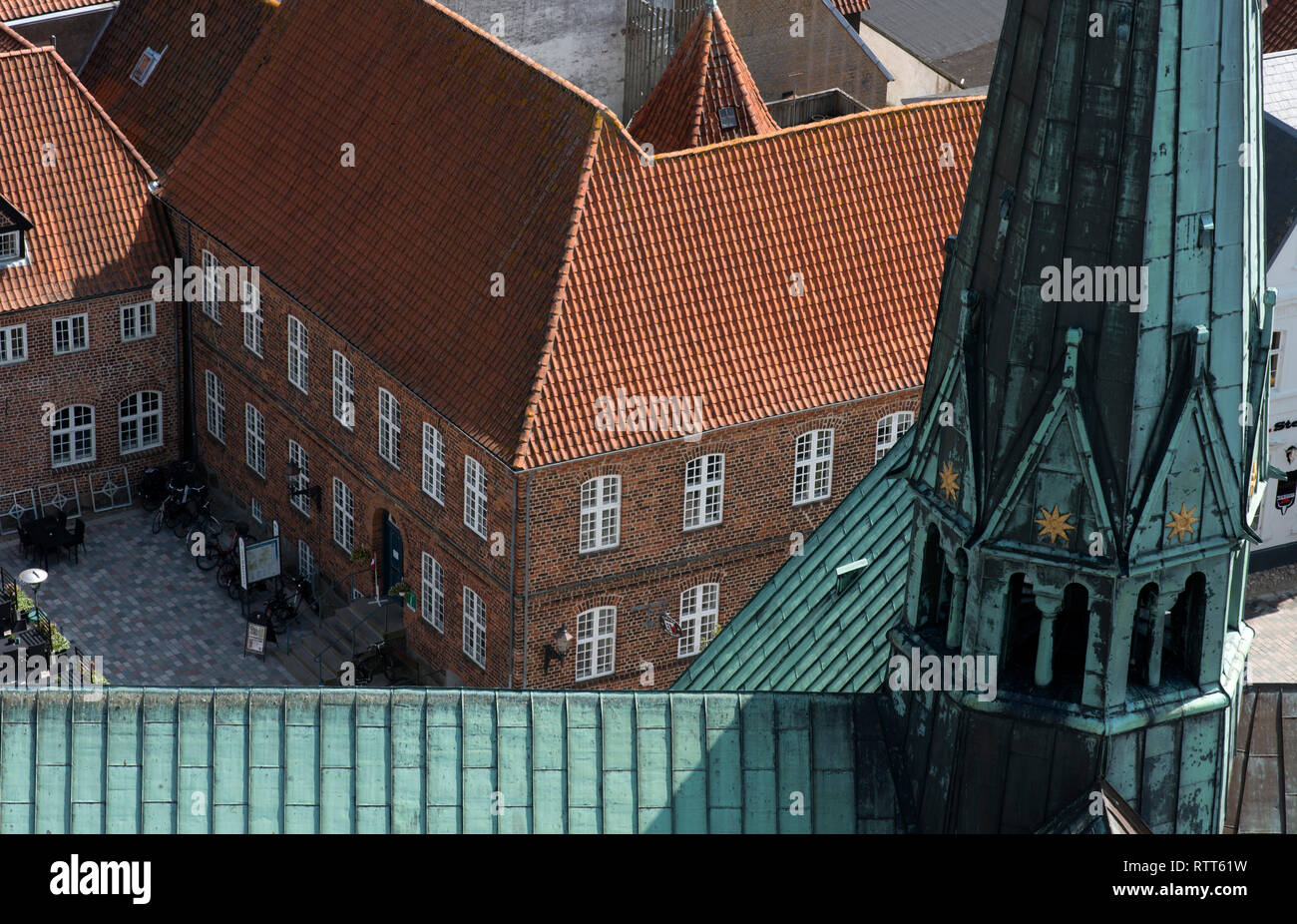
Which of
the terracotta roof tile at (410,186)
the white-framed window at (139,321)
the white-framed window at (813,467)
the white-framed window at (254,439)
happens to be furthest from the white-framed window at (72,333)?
the white-framed window at (813,467)

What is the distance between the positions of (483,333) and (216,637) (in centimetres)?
1010

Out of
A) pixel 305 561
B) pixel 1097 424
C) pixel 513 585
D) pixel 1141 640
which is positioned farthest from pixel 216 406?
pixel 1097 424

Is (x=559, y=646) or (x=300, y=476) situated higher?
(x=300, y=476)

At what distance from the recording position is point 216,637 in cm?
5784

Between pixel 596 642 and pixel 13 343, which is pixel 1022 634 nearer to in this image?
pixel 596 642

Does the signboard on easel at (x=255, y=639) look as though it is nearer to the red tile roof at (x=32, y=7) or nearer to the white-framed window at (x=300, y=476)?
the white-framed window at (x=300, y=476)

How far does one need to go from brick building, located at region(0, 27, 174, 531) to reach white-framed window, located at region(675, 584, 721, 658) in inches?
587

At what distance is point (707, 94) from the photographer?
58469 millimetres

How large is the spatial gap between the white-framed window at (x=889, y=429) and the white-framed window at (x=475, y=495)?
27.2 ft

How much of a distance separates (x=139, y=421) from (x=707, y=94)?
1541 cm

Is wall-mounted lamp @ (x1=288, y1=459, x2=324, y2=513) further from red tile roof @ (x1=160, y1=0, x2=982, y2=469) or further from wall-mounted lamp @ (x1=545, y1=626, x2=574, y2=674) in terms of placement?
wall-mounted lamp @ (x1=545, y1=626, x2=574, y2=674)

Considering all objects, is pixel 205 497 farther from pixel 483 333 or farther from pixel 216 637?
pixel 483 333

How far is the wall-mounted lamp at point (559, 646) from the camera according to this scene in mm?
53562
